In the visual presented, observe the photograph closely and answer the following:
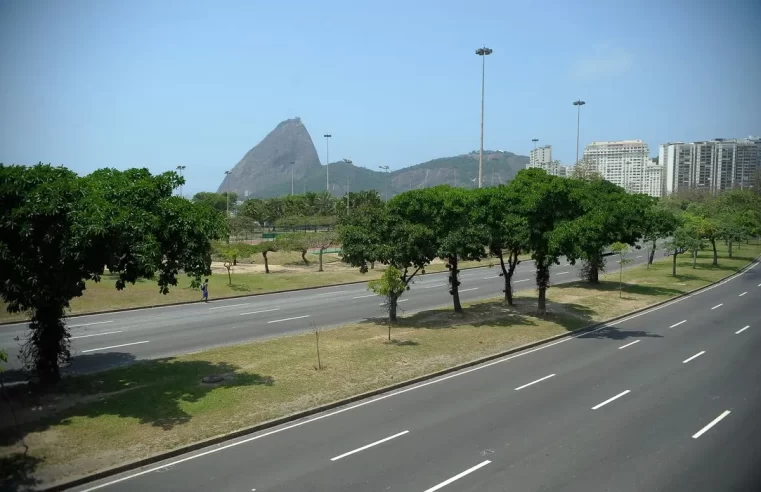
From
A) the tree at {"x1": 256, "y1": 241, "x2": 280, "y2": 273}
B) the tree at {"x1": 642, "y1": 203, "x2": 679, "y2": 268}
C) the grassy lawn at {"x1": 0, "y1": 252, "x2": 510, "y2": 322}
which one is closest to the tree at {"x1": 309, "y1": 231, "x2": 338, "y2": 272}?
the grassy lawn at {"x1": 0, "y1": 252, "x2": 510, "y2": 322}

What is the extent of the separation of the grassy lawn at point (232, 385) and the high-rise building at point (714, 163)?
464ft

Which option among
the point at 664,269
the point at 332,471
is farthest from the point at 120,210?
the point at 664,269

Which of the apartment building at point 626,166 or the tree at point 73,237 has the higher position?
the apartment building at point 626,166

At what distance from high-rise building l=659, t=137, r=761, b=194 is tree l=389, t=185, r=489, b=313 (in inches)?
5499

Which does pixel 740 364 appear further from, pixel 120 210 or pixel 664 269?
pixel 664 269

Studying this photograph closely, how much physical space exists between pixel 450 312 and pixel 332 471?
1743 cm

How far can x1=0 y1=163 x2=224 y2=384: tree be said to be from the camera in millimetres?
12727

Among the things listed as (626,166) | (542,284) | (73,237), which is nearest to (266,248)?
(542,284)

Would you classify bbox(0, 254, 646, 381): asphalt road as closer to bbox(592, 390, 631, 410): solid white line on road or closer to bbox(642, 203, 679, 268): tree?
bbox(642, 203, 679, 268): tree

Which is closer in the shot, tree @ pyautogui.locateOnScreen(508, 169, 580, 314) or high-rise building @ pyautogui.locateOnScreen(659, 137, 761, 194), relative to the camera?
tree @ pyautogui.locateOnScreen(508, 169, 580, 314)

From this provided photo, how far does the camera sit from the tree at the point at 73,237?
41.8 feet

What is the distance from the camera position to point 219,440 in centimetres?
1172

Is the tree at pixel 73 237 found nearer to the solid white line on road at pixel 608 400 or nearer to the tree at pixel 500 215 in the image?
the solid white line on road at pixel 608 400

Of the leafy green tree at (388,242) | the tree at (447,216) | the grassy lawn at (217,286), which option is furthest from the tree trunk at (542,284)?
the grassy lawn at (217,286)
